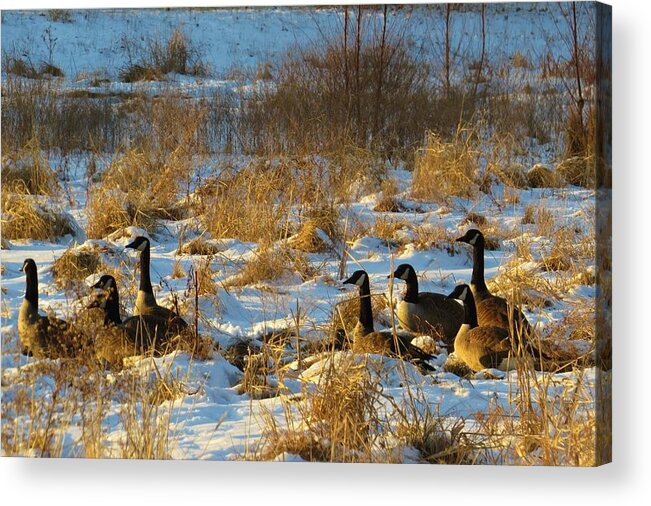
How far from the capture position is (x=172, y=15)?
29.5 ft

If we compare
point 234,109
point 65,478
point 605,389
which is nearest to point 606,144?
point 605,389

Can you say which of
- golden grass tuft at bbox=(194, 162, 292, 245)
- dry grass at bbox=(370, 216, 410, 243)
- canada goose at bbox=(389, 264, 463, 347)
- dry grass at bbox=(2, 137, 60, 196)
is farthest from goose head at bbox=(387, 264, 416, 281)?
dry grass at bbox=(2, 137, 60, 196)

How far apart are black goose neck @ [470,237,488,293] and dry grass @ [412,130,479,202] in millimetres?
277

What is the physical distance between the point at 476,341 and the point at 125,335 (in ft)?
6.46

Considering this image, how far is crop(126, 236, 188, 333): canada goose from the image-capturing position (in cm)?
904

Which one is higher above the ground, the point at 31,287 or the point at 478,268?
the point at 478,268

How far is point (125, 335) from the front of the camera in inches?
356

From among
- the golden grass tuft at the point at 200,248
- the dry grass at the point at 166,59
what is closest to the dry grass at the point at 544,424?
the golden grass tuft at the point at 200,248

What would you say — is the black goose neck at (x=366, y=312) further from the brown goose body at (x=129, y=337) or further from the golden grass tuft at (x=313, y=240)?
the brown goose body at (x=129, y=337)

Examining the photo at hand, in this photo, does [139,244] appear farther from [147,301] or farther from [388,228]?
[388,228]

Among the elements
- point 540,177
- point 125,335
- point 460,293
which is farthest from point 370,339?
point 125,335

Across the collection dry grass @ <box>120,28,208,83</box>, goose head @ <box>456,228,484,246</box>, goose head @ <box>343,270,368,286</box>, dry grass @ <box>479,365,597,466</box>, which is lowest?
dry grass @ <box>479,365,597,466</box>

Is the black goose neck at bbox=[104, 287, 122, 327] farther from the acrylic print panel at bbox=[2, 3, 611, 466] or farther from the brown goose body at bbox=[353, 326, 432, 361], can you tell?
the brown goose body at bbox=[353, 326, 432, 361]

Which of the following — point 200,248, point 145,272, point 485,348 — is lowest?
point 485,348
